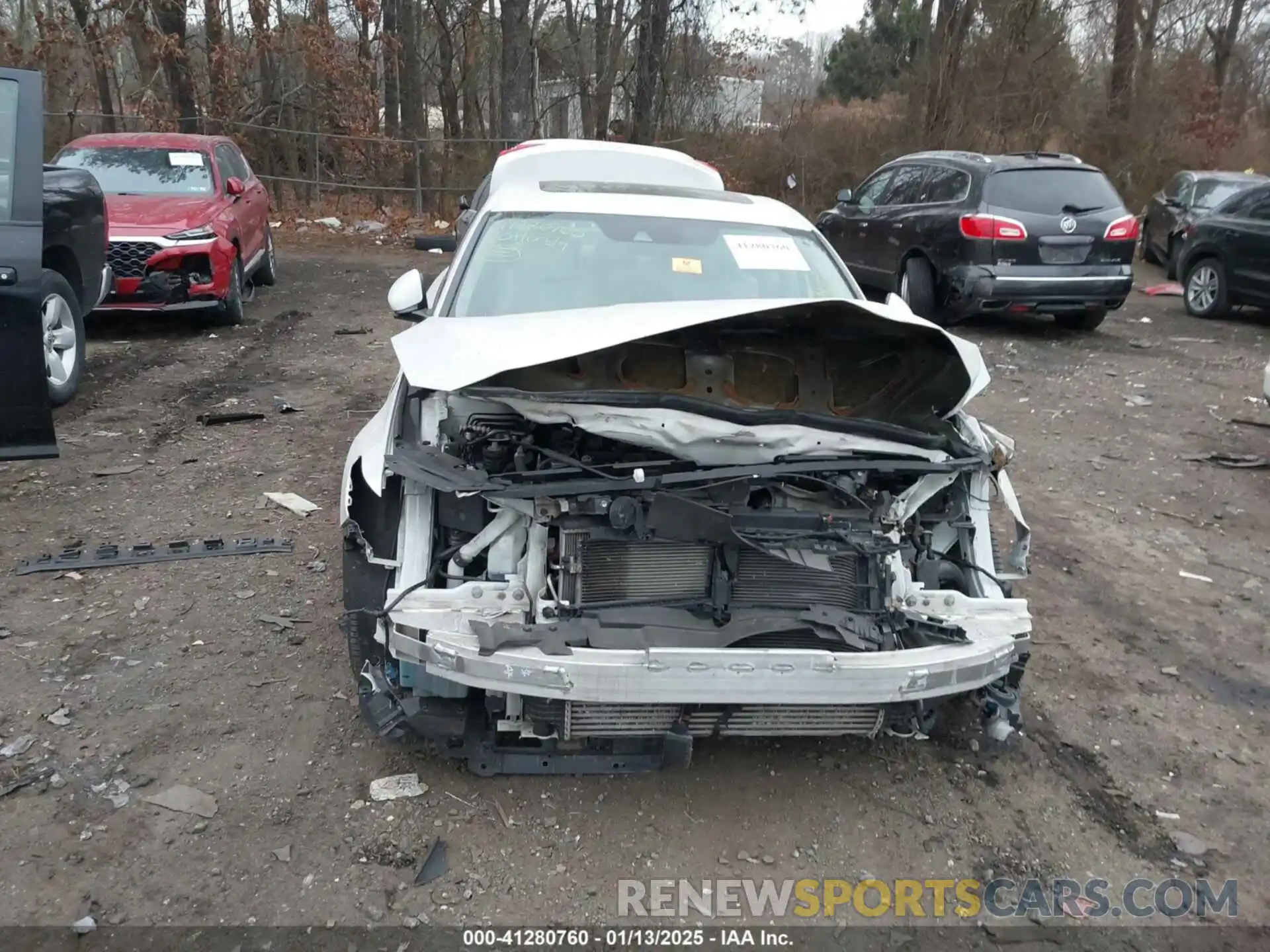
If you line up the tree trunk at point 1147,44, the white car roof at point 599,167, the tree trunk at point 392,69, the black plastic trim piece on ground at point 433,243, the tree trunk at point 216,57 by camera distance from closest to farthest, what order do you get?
1. the white car roof at point 599,167
2. the black plastic trim piece on ground at point 433,243
3. the tree trunk at point 216,57
4. the tree trunk at point 392,69
5. the tree trunk at point 1147,44

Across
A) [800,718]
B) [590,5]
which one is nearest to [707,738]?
[800,718]

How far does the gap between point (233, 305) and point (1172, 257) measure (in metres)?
12.8

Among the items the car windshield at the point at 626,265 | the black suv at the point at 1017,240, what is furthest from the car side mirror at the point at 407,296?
the black suv at the point at 1017,240

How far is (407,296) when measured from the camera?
4109 mm

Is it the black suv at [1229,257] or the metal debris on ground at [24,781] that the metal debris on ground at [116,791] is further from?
the black suv at [1229,257]

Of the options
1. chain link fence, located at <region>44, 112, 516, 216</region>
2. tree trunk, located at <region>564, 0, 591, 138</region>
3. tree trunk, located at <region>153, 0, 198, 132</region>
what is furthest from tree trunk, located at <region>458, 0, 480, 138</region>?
tree trunk, located at <region>153, 0, 198, 132</region>

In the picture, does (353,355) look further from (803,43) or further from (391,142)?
(803,43)

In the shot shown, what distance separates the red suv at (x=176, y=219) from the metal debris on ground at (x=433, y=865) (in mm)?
6932

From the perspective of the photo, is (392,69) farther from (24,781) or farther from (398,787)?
(398,787)

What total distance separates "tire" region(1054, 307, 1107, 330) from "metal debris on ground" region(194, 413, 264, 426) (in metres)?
8.04

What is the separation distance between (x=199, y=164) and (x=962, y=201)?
7.42 metres

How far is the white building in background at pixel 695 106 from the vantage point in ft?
65.6

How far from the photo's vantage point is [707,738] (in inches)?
130

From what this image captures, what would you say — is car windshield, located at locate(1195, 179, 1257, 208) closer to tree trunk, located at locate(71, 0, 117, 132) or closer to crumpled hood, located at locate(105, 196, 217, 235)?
crumpled hood, located at locate(105, 196, 217, 235)
